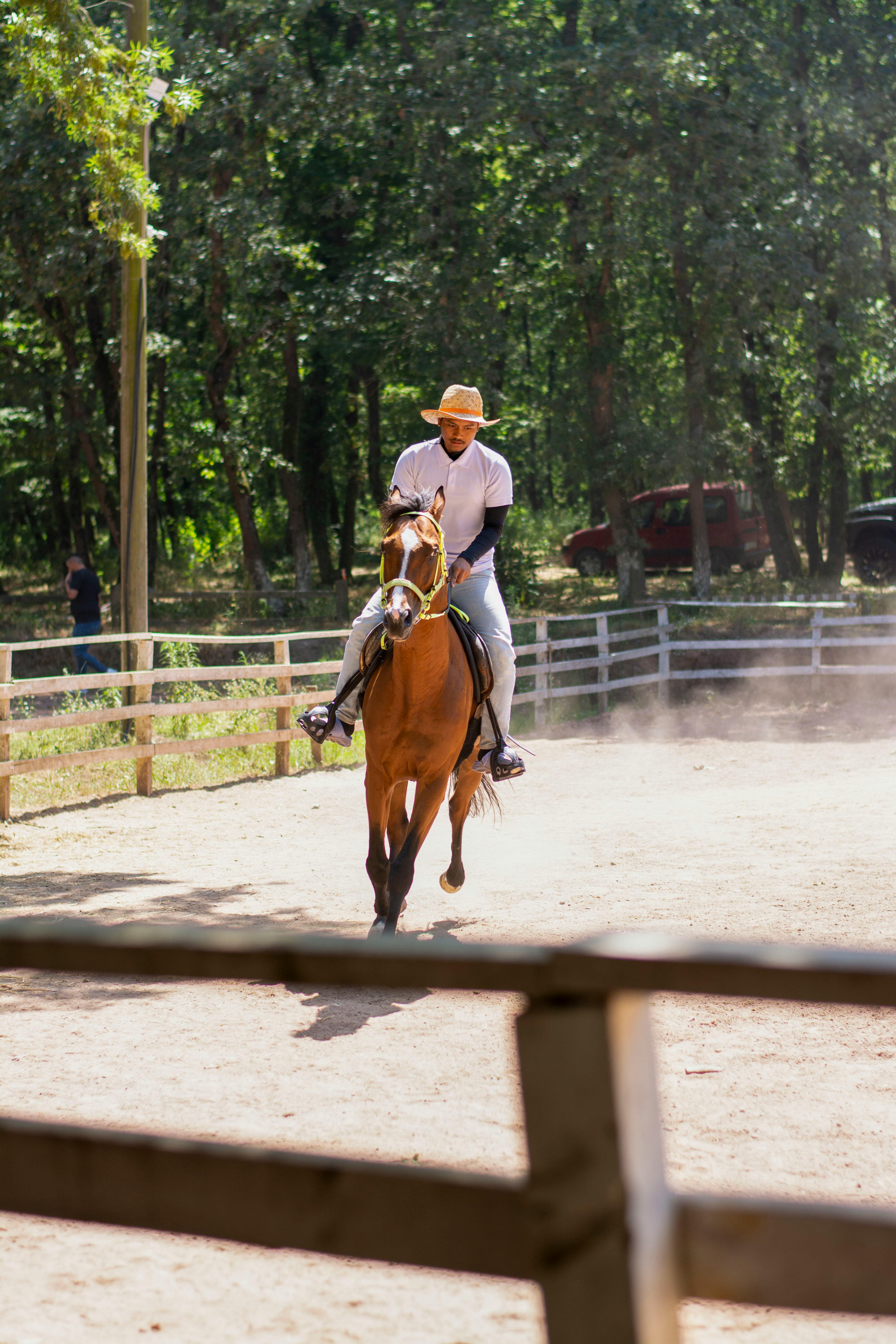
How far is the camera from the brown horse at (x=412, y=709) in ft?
21.2

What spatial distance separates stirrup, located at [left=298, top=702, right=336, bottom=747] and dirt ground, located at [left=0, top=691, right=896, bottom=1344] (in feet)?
3.63

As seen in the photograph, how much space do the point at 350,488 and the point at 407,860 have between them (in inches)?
1072

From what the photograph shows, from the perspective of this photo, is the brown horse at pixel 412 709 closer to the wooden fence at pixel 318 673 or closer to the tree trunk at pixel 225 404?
the wooden fence at pixel 318 673

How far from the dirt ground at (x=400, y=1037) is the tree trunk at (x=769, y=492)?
A: 602 inches

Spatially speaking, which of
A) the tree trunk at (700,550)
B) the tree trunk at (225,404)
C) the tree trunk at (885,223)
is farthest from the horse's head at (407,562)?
the tree trunk at (885,223)

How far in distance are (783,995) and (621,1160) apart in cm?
28

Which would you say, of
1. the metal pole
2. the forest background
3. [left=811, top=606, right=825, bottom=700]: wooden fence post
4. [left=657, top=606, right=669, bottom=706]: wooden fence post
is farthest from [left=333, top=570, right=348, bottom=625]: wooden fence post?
the metal pole

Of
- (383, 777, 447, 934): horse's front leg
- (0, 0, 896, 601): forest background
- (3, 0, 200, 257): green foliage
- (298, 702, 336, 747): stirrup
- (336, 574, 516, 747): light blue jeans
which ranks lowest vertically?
(383, 777, 447, 934): horse's front leg

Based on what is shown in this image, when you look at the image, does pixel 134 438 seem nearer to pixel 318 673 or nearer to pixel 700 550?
pixel 318 673

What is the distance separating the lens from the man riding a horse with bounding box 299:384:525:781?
740 cm

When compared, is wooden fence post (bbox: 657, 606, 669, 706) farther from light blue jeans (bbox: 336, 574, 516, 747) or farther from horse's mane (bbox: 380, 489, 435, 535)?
horse's mane (bbox: 380, 489, 435, 535)

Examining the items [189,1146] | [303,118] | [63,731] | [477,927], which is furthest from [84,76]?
[303,118]

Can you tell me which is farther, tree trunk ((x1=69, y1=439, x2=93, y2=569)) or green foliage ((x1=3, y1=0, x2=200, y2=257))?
tree trunk ((x1=69, y1=439, x2=93, y2=569))

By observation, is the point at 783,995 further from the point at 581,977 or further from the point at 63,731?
the point at 63,731
